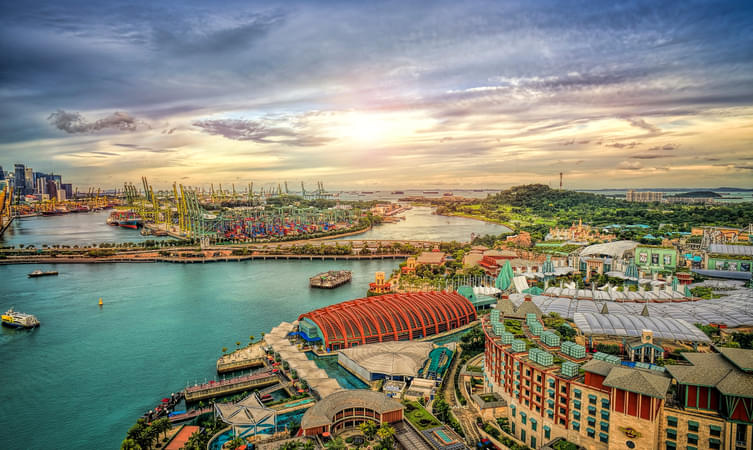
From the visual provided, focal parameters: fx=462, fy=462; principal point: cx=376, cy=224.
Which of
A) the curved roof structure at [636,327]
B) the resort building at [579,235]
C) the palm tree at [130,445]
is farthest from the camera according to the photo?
the resort building at [579,235]

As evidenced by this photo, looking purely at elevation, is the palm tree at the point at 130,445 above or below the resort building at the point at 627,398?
below

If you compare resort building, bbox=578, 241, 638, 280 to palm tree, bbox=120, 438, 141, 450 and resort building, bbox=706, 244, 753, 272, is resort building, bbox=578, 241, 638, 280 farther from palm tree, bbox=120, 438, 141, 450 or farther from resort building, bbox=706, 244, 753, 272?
palm tree, bbox=120, 438, 141, 450

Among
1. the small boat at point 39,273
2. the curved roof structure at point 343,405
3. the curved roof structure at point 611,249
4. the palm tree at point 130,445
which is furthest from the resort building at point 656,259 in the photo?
the small boat at point 39,273

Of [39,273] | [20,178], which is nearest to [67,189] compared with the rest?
[20,178]

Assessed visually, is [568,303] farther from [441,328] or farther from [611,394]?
[611,394]

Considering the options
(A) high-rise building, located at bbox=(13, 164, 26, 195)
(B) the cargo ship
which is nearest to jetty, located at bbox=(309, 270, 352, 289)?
(B) the cargo ship

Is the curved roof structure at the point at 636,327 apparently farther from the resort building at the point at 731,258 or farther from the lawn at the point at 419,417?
the resort building at the point at 731,258
